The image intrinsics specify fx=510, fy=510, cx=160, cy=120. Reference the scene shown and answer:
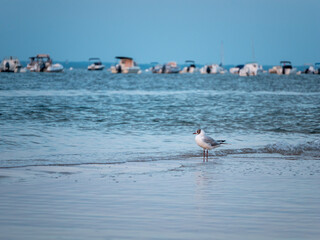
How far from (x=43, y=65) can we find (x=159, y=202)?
391ft

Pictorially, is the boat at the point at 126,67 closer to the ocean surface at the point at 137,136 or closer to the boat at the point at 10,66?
the boat at the point at 10,66

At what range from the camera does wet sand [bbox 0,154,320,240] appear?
18.4 feet

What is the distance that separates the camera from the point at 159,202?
7.00 m

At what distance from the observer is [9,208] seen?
21.5 feet

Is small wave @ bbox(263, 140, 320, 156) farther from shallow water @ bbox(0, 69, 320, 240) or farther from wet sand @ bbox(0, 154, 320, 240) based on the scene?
wet sand @ bbox(0, 154, 320, 240)

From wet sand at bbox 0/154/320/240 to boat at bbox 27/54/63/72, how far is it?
11070cm

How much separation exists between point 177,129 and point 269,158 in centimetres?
693

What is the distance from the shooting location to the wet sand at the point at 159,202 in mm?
5605

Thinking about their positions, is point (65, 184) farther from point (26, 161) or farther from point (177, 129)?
point (177, 129)

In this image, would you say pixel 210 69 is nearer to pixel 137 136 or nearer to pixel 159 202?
pixel 137 136

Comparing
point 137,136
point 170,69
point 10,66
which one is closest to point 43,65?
point 10,66

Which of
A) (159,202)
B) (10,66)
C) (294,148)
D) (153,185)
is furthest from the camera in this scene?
(10,66)

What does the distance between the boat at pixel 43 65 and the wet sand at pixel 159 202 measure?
111 metres

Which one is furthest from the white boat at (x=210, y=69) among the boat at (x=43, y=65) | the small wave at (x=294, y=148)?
the small wave at (x=294, y=148)
